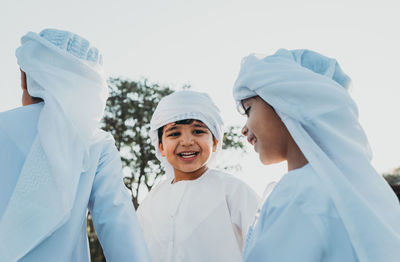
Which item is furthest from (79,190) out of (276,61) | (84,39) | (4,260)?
(276,61)

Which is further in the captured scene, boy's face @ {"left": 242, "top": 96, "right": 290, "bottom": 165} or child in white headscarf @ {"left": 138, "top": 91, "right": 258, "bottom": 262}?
child in white headscarf @ {"left": 138, "top": 91, "right": 258, "bottom": 262}

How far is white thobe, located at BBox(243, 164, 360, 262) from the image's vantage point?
158cm

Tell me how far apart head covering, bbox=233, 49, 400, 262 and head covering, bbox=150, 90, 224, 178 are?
154 centimetres

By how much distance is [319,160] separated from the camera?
181 centimetres

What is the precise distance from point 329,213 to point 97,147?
1.65 m

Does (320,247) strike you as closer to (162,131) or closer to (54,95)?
(54,95)

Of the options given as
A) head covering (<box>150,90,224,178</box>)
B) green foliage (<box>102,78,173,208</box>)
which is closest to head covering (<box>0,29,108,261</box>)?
head covering (<box>150,90,224,178</box>)

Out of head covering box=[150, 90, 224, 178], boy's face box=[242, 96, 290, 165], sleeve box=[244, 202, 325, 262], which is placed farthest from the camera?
head covering box=[150, 90, 224, 178]

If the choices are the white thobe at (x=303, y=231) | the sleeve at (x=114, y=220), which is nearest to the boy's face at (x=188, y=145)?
the sleeve at (x=114, y=220)

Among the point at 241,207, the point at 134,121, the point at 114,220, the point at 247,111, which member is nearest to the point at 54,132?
the point at 114,220

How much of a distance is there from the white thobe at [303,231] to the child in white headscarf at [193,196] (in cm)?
158

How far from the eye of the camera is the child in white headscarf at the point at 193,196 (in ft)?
10.6

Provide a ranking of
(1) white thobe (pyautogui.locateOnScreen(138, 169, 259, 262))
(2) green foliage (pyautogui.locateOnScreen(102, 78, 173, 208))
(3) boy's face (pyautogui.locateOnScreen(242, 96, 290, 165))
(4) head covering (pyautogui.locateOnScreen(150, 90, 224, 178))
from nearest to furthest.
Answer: (3) boy's face (pyautogui.locateOnScreen(242, 96, 290, 165)) → (1) white thobe (pyautogui.locateOnScreen(138, 169, 259, 262)) → (4) head covering (pyautogui.locateOnScreen(150, 90, 224, 178)) → (2) green foliage (pyautogui.locateOnScreen(102, 78, 173, 208))

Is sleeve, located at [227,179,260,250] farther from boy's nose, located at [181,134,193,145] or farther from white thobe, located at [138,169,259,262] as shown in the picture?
boy's nose, located at [181,134,193,145]
